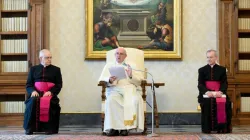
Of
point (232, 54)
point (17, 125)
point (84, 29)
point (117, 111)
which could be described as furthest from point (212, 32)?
point (17, 125)

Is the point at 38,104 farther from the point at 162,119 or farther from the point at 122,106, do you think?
the point at 162,119

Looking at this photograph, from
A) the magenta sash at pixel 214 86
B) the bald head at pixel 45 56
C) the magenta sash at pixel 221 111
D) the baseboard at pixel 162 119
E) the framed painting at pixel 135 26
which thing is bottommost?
the baseboard at pixel 162 119

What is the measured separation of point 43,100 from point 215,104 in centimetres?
255

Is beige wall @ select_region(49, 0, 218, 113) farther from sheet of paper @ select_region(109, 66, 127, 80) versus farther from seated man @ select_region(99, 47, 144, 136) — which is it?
sheet of paper @ select_region(109, 66, 127, 80)

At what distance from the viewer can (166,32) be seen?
8.77 meters

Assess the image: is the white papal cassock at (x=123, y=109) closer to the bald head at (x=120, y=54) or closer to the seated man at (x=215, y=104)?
the bald head at (x=120, y=54)

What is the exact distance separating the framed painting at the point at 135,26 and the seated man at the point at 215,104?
1.57m

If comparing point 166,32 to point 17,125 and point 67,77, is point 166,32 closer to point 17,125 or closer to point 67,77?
point 67,77

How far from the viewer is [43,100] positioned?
6.90 metres

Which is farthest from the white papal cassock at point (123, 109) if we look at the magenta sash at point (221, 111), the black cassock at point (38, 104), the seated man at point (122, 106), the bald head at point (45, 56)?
the magenta sash at point (221, 111)

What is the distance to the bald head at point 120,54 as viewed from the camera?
694 centimetres

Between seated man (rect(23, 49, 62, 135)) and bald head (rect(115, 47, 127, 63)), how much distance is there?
0.99 m

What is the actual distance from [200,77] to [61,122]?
291 cm

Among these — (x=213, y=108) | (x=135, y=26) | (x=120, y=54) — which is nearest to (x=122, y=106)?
(x=120, y=54)
